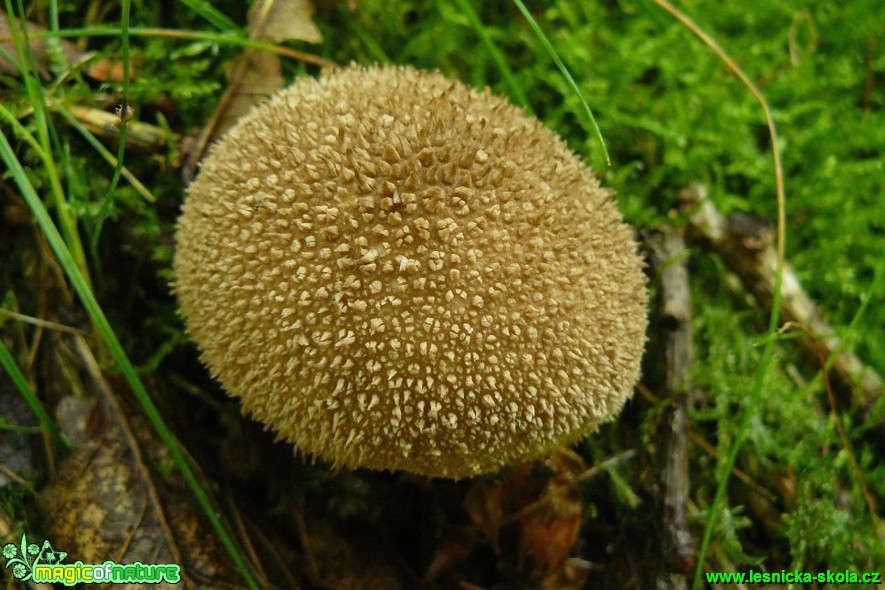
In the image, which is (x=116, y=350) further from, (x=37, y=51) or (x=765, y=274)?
(x=765, y=274)

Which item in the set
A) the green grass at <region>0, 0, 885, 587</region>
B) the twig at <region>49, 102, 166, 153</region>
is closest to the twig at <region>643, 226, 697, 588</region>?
the green grass at <region>0, 0, 885, 587</region>

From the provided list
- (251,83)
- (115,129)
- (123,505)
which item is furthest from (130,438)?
(251,83)

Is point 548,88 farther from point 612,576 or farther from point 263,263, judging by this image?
point 612,576

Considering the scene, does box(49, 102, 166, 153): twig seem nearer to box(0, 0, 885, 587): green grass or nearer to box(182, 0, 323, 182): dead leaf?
box(0, 0, 885, 587): green grass

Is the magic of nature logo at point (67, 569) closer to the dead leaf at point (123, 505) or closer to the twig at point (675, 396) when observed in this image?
the dead leaf at point (123, 505)

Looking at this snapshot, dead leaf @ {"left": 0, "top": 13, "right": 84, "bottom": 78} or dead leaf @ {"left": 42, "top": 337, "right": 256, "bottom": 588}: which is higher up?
dead leaf @ {"left": 0, "top": 13, "right": 84, "bottom": 78}

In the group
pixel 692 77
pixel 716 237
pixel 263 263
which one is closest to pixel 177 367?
pixel 263 263
